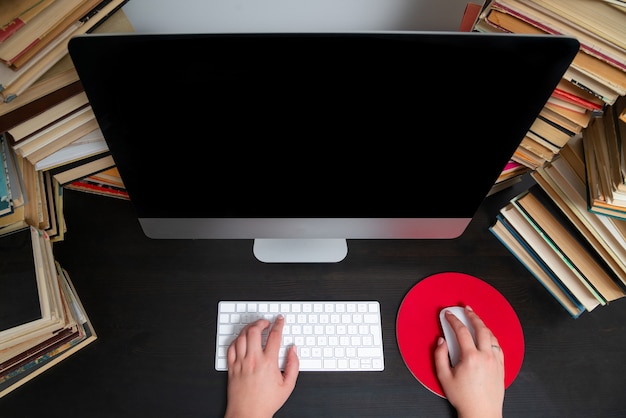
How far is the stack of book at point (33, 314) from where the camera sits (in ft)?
2.17

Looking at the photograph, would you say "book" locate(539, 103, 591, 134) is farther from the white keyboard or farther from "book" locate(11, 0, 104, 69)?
"book" locate(11, 0, 104, 69)

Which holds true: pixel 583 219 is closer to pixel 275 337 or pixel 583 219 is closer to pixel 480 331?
pixel 480 331

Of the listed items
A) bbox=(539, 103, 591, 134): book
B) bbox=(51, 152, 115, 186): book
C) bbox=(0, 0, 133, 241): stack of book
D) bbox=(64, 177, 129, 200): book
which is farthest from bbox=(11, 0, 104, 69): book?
bbox=(539, 103, 591, 134): book

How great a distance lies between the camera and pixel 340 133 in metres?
0.61

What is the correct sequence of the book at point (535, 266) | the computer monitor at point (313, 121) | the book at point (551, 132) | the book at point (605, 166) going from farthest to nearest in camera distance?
the book at point (535, 266) < the book at point (551, 132) < the book at point (605, 166) < the computer monitor at point (313, 121)

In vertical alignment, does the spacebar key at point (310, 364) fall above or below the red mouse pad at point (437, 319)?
below

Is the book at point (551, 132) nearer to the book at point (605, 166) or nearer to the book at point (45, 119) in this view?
the book at point (605, 166)

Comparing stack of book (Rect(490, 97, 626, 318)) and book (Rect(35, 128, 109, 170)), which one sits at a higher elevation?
book (Rect(35, 128, 109, 170))

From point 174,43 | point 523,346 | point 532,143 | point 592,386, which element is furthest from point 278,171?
point 592,386

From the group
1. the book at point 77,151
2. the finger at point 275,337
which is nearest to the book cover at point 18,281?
the book at point 77,151

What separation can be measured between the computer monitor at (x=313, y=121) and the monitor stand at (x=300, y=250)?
0.10m

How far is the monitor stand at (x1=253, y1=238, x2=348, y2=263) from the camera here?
2.91 feet

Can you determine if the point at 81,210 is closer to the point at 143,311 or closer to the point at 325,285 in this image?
the point at 143,311

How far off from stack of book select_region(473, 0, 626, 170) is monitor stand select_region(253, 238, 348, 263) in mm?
467
